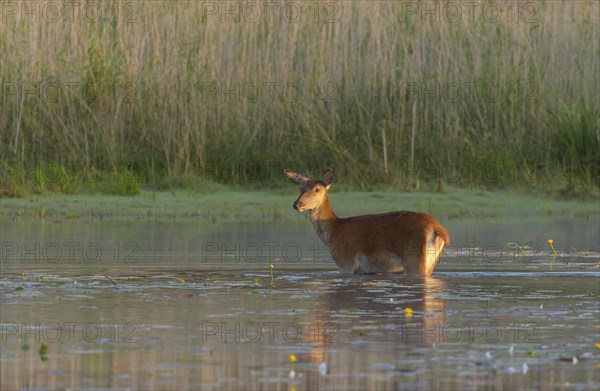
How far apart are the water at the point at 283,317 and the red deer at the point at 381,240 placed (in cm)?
20

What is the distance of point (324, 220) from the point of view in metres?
12.1

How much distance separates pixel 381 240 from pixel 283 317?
3.09 m

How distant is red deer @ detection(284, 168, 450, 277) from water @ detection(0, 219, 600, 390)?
0.66ft

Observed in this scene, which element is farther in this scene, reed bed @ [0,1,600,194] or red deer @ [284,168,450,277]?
reed bed @ [0,1,600,194]

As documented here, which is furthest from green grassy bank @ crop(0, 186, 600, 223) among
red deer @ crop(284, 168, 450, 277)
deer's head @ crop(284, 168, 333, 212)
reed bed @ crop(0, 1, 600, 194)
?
red deer @ crop(284, 168, 450, 277)

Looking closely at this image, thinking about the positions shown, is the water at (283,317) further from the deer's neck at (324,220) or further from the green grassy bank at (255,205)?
the green grassy bank at (255,205)

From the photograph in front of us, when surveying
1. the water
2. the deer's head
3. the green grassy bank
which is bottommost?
the green grassy bank

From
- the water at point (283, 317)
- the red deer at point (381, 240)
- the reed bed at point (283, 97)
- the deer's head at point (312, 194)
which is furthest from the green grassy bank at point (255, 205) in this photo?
the red deer at point (381, 240)

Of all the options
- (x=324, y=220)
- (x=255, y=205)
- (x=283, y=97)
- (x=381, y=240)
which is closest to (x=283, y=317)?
(x=381, y=240)

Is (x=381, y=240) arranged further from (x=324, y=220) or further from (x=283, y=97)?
(x=283, y=97)

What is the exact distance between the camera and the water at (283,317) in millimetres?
6328

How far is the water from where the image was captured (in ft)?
20.8

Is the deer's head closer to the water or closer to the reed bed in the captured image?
the water

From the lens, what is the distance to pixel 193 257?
12203mm
